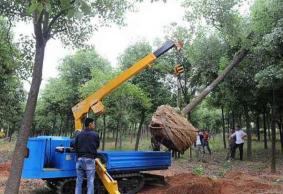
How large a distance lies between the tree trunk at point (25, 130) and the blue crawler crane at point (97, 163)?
69 cm

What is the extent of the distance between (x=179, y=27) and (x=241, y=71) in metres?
7.40

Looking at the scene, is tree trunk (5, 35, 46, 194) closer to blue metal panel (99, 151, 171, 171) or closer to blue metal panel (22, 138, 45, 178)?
blue metal panel (22, 138, 45, 178)

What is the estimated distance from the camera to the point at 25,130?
212 inches

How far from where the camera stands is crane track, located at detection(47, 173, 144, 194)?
20.9 ft

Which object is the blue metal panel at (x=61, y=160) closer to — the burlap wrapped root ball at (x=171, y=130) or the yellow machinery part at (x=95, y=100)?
the burlap wrapped root ball at (x=171, y=130)

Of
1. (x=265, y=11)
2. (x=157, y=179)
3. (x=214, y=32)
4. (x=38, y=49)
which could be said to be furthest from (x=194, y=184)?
(x=214, y=32)

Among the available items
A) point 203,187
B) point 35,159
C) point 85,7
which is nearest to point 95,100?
point 35,159

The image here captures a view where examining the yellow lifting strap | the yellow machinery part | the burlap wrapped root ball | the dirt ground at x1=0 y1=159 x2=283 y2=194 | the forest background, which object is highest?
the forest background

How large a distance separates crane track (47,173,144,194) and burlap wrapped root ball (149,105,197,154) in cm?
134

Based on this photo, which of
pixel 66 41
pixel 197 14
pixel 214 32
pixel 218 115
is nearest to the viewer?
pixel 66 41

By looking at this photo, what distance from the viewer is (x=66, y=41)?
7.70 metres

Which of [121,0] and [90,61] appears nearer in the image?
[121,0]

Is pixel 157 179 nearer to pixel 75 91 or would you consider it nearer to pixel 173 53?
pixel 173 53

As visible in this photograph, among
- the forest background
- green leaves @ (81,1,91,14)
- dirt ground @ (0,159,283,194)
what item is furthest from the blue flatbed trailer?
green leaves @ (81,1,91,14)
